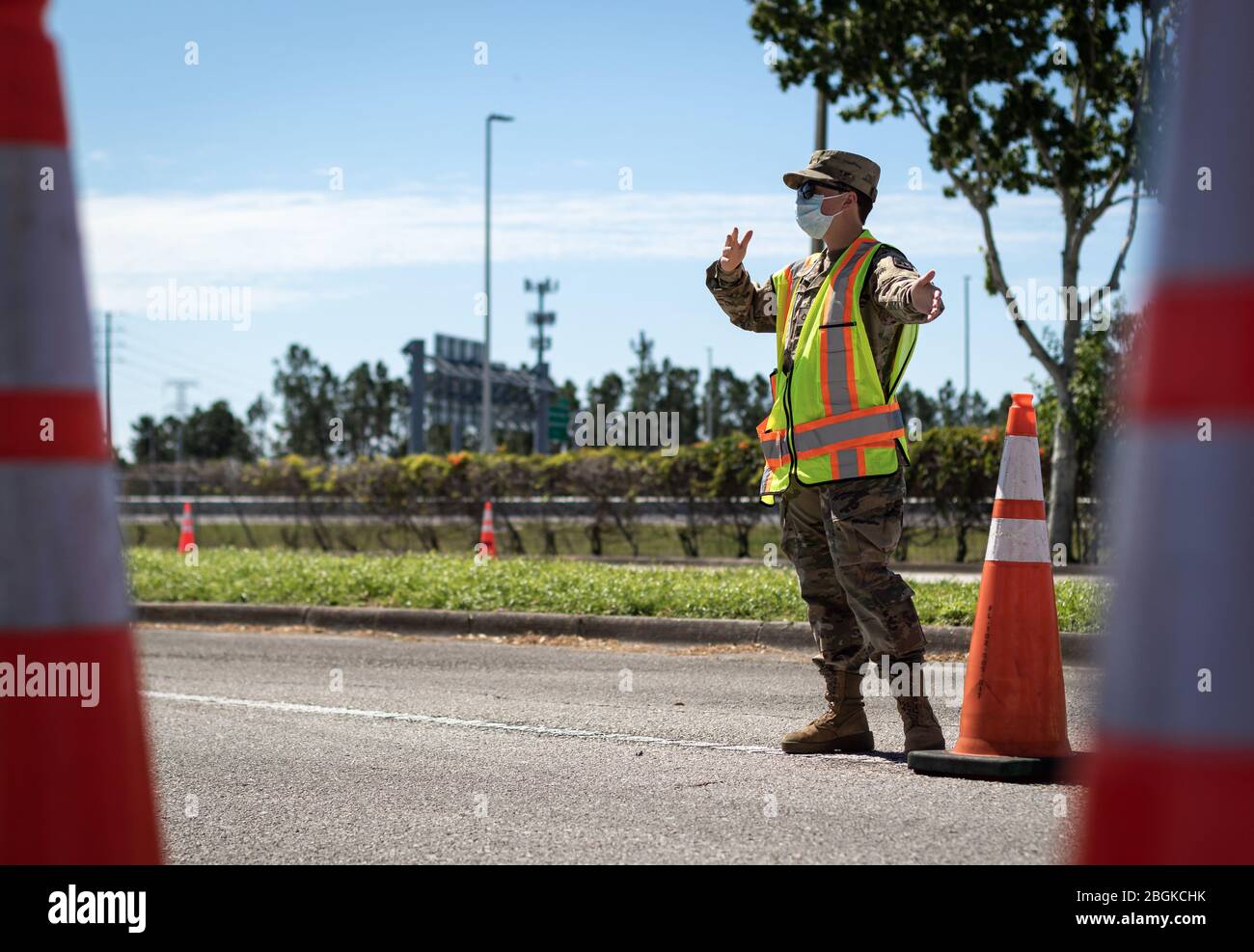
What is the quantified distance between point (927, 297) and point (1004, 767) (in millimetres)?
1539

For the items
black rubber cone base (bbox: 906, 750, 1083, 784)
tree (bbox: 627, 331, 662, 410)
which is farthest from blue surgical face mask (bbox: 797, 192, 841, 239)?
tree (bbox: 627, 331, 662, 410)

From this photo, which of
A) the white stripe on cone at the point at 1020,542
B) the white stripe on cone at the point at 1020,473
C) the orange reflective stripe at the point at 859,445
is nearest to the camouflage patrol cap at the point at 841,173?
the orange reflective stripe at the point at 859,445

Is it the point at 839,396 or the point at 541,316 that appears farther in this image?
the point at 541,316

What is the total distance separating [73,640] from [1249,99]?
65.4 inches

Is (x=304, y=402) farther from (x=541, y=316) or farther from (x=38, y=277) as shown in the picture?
(x=38, y=277)

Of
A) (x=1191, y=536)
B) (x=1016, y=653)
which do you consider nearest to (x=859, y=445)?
(x=1016, y=653)

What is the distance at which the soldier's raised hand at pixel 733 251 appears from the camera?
5.43 metres

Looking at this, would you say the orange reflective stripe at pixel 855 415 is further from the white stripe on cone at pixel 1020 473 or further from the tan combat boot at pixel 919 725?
the tan combat boot at pixel 919 725

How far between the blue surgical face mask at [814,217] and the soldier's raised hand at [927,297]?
2.36ft

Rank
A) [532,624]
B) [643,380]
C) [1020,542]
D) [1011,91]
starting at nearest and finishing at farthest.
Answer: [1020,542] < [532,624] < [1011,91] < [643,380]

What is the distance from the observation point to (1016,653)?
15.7 ft

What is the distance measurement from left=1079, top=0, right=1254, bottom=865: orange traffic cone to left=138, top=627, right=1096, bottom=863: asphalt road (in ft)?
6.84
